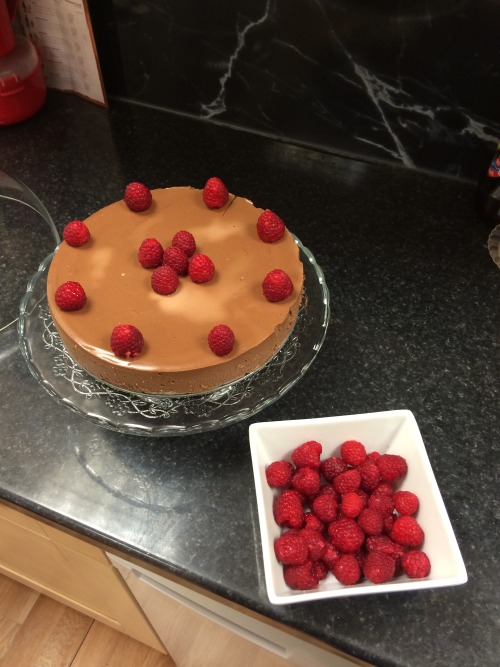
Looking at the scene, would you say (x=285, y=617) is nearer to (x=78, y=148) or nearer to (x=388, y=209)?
(x=388, y=209)

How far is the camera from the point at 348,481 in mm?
841

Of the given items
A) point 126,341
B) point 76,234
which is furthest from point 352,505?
point 76,234

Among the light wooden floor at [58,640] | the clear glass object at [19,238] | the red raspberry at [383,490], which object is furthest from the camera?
the light wooden floor at [58,640]

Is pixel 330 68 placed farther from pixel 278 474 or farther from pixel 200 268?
pixel 278 474

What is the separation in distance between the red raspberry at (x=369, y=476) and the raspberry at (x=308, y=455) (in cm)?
6

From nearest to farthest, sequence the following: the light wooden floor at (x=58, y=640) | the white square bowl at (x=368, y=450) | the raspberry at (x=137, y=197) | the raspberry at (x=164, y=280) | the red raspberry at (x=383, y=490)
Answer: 1. the white square bowl at (x=368, y=450)
2. the red raspberry at (x=383, y=490)
3. the raspberry at (x=164, y=280)
4. the raspberry at (x=137, y=197)
5. the light wooden floor at (x=58, y=640)

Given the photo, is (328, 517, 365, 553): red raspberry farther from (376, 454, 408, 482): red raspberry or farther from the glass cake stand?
the glass cake stand

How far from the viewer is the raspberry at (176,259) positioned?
98cm

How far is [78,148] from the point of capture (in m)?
1.43

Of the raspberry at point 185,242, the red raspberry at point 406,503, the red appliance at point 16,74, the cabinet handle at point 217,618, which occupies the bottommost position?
the cabinet handle at point 217,618

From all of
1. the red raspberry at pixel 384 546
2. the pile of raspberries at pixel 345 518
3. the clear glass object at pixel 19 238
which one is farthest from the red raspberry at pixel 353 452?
the clear glass object at pixel 19 238

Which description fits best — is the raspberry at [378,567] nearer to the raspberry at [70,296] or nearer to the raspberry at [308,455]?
the raspberry at [308,455]

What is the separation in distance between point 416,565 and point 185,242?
0.59 metres

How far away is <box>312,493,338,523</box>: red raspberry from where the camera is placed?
2.70 ft
